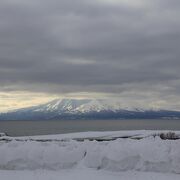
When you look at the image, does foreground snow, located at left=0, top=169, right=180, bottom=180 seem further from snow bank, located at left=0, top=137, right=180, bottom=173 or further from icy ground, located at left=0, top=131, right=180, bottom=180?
snow bank, located at left=0, top=137, right=180, bottom=173

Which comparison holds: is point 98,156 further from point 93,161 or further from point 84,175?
point 84,175

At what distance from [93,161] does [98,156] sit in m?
0.30

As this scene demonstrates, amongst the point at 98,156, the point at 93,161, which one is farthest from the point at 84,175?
the point at 98,156

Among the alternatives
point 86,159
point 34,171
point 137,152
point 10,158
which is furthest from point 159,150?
point 10,158

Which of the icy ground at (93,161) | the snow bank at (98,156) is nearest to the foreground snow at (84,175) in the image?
the icy ground at (93,161)

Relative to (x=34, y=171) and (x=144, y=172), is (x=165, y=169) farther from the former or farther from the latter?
(x=34, y=171)

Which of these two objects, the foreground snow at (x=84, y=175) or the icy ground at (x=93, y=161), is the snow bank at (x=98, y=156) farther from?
the foreground snow at (x=84, y=175)

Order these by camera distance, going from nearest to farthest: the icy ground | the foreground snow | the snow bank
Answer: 1. the foreground snow
2. the icy ground
3. the snow bank

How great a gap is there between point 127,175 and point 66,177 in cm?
224

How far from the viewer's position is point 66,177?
52.2 ft

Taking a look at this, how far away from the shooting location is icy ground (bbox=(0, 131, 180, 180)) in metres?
16.3

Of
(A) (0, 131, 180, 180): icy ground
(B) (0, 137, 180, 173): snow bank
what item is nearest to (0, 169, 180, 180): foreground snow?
(A) (0, 131, 180, 180): icy ground

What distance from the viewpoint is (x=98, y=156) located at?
17469 mm

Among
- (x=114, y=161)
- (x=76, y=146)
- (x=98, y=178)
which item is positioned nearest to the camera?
(x=98, y=178)
